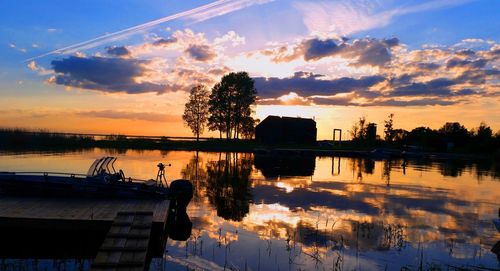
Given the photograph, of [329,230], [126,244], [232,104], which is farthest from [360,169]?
[232,104]

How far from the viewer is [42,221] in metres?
12.4

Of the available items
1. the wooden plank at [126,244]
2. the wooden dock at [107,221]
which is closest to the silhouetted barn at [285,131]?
the wooden dock at [107,221]

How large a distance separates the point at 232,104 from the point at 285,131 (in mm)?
15108

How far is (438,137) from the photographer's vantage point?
97.1m

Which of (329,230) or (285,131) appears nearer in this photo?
(329,230)

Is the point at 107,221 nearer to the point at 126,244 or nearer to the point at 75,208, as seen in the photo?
the point at 75,208

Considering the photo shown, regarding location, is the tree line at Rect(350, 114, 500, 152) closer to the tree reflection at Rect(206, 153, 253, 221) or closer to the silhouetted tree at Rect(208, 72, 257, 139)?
the silhouetted tree at Rect(208, 72, 257, 139)

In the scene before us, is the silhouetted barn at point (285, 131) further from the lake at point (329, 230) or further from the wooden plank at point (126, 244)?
the wooden plank at point (126, 244)

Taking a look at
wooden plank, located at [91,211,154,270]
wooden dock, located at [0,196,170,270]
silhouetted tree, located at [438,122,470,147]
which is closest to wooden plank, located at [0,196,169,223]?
wooden dock, located at [0,196,170,270]

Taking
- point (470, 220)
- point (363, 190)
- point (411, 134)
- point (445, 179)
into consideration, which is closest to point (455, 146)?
point (411, 134)

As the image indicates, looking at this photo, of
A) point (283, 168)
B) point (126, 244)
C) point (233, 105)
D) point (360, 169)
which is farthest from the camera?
point (233, 105)

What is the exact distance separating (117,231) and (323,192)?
16.9m

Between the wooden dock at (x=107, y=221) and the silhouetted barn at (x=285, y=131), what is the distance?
245ft

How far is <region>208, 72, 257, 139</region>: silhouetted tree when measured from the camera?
277ft
